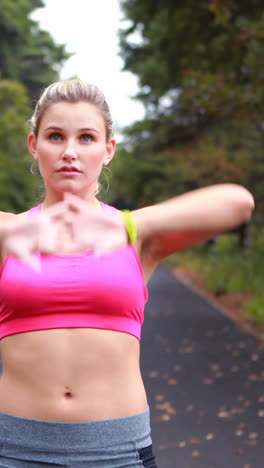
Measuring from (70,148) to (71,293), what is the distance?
1.37 feet

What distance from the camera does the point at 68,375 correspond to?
90.7 inches

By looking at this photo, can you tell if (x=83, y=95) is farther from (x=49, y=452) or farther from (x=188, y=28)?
(x=188, y=28)

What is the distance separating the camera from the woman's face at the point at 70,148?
2.34 metres

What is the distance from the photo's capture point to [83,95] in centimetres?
243

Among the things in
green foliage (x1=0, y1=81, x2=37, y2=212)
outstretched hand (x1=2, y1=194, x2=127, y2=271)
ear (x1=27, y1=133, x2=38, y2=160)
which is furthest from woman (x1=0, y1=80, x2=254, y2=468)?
green foliage (x1=0, y1=81, x2=37, y2=212)

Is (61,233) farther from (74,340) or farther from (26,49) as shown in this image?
(26,49)

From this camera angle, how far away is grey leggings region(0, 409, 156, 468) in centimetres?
229

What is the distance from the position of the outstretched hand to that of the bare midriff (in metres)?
0.45

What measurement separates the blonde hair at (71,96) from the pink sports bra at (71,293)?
0.45 m

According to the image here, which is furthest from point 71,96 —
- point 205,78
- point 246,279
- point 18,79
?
point 18,79

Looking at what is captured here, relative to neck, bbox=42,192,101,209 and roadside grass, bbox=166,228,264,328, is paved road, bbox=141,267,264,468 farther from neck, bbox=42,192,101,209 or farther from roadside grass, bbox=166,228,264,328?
neck, bbox=42,192,101,209

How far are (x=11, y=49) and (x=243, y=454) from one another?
25180 millimetres

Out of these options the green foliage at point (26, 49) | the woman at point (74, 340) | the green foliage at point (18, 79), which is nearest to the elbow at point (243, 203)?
the woman at point (74, 340)

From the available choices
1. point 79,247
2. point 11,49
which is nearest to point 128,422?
point 79,247
